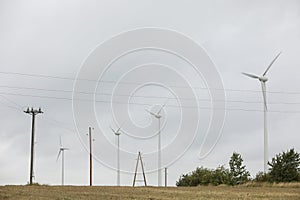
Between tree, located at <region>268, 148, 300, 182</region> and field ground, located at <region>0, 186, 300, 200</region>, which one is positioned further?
tree, located at <region>268, 148, 300, 182</region>

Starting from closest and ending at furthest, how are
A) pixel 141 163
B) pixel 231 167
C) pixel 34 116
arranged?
pixel 34 116
pixel 141 163
pixel 231 167

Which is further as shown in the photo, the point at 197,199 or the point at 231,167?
the point at 231,167

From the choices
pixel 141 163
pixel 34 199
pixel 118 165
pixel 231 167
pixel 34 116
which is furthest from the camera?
pixel 231 167

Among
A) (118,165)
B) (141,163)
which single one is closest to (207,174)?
(141,163)

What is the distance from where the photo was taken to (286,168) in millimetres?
74312

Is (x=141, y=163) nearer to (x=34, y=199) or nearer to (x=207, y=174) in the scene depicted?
(x=207, y=174)

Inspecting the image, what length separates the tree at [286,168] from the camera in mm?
73662

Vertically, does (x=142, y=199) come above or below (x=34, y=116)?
below

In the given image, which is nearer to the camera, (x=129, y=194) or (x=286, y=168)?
(x=129, y=194)

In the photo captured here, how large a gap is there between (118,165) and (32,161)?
45.8 feet

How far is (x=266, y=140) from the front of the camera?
6788 cm

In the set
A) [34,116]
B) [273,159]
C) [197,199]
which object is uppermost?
[34,116]

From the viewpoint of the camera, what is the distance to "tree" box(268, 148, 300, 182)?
73.7 metres

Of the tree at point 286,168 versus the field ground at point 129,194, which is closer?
the field ground at point 129,194
